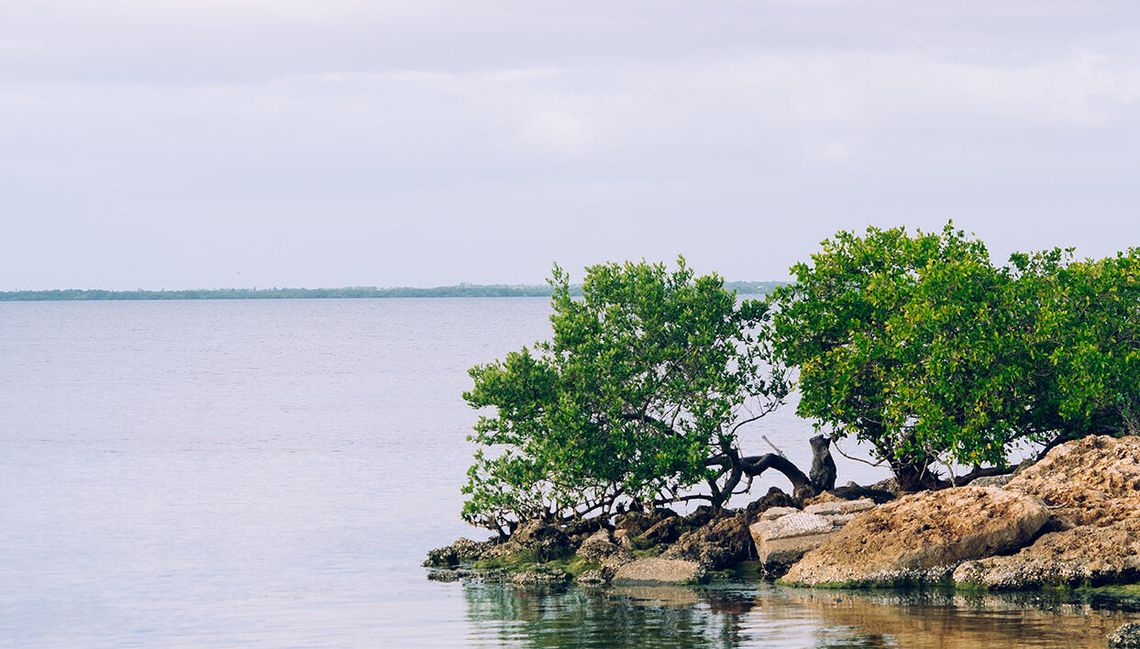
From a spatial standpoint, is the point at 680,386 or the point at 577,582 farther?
the point at 680,386

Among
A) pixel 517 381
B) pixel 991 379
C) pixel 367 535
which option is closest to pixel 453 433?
pixel 367 535

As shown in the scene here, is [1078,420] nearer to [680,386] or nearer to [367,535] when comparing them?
[680,386]

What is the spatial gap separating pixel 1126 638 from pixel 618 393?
18701 mm

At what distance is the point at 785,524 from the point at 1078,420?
9.68 metres

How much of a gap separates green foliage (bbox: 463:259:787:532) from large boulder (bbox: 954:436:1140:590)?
9.13 meters

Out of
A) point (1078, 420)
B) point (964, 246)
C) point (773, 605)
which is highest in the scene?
point (964, 246)

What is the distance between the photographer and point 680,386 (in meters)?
48.3

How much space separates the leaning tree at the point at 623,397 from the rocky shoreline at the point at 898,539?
1.35m

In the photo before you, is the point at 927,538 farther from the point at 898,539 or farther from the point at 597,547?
the point at 597,547

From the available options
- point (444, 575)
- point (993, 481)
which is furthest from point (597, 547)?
point (993, 481)

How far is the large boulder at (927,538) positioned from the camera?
40.4 meters

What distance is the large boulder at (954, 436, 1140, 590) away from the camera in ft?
128

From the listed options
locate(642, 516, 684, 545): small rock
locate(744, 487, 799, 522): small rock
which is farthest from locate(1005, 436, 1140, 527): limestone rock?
locate(642, 516, 684, 545): small rock

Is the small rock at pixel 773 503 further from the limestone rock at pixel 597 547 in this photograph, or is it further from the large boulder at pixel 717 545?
the limestone rock at pixel 597 547
